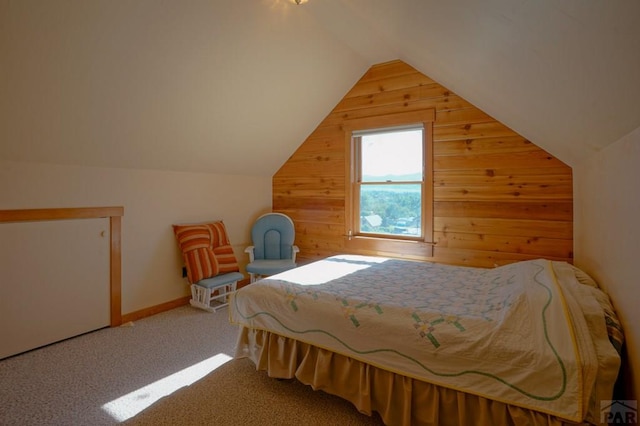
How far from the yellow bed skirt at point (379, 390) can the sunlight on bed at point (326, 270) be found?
43 cm

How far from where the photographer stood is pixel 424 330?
1.64 m

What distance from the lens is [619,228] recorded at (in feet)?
5.06

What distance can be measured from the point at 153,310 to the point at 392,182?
2947mm

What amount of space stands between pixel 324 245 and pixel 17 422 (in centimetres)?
314

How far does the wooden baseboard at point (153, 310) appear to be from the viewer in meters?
3.21

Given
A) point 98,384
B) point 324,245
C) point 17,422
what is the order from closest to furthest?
point 17,422, point 98,384, point 324,245

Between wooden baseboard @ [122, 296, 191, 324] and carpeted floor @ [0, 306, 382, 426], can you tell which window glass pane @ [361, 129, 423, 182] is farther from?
wooden baseboard @ [122, 296, 191, 324]

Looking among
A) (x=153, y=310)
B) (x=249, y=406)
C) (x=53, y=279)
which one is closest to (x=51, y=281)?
(x=53, y=279)

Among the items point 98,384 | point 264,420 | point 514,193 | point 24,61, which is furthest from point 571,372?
point 24,61

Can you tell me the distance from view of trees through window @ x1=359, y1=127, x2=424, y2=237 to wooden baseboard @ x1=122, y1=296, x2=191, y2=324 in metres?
2.25

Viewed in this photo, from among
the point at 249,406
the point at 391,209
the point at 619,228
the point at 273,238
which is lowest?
the point at 249,406

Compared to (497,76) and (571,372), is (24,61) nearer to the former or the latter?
(497,76)

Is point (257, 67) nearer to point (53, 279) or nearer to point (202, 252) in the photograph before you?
point (202, 252)

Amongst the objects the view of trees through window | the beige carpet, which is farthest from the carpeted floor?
the view of trees through window
